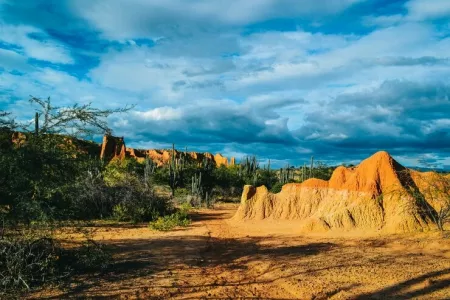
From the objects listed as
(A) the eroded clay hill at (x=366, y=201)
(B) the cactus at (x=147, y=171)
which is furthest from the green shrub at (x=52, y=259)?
(B) the cactus at (x=147, y=171)

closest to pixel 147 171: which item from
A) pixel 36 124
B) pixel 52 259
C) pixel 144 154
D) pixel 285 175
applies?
pixel 285 175

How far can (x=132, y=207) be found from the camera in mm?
24047

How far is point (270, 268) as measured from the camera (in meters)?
12.3

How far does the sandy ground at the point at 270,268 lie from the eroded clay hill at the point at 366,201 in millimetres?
1305

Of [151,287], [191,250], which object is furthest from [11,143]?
[191,250]

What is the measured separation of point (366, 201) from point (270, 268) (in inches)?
385

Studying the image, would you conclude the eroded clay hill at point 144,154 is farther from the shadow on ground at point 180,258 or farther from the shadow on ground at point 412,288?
the shadow on ground at point 412,288

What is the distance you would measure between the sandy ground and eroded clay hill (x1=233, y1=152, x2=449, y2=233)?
1305 millimetres

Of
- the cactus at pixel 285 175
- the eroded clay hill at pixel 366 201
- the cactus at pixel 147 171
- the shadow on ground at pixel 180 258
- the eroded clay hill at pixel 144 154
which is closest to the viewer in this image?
the shadow on ground at pixel 180 258

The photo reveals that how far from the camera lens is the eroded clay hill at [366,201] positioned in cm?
1836

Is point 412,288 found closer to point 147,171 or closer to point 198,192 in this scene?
point 147,171

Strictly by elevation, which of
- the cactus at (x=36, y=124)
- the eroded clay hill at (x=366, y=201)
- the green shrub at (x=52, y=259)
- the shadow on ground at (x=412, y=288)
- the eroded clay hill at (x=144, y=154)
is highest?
the eroded clay hill at (x=144, y=154)

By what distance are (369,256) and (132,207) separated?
14666 mm

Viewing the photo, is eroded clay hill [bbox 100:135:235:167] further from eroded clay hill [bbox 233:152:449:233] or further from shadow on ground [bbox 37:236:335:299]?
shadow on ground [bbox 37:236:335:299]
